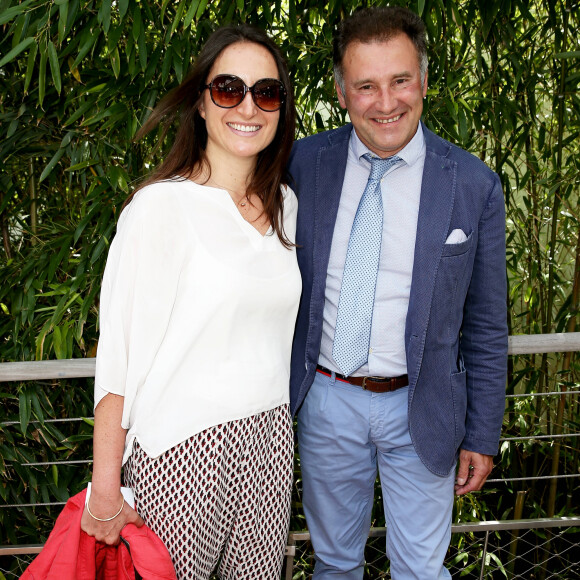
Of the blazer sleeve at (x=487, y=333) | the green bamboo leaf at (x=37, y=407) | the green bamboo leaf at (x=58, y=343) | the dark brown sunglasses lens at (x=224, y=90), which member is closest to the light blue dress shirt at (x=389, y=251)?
the blazer sleeve at (x=487, y=333)

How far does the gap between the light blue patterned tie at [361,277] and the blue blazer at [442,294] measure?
61mm

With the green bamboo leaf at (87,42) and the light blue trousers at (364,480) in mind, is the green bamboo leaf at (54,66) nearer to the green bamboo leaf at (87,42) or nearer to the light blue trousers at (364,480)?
the green bamboo leaf at (87,42)

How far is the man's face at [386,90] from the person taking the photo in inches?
71.5

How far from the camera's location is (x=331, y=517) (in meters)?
2.09

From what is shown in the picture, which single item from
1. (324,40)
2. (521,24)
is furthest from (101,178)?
(521,24)

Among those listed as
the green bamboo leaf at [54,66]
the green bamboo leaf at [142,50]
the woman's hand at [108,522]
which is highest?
the green bamboo leaf at [142,50]

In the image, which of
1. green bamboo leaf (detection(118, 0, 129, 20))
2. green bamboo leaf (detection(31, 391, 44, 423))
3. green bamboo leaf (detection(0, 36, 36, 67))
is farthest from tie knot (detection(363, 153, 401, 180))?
green bamboo leaf (detection(31, 391, 44, 423))

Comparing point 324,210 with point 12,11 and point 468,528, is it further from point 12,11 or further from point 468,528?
point 468,528

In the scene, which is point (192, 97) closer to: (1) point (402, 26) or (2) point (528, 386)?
(1) point (402, 26)

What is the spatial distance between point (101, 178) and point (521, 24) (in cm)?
191

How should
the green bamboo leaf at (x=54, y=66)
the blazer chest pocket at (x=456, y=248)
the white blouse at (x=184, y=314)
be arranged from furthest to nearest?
the green bamboo leaf at (x=54, y=66)
the blazer chest pocket at (x=456, y=248)
the white blouse at (x=184, y=314)

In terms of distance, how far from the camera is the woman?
1543 mm

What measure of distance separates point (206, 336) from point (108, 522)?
17.9 inches

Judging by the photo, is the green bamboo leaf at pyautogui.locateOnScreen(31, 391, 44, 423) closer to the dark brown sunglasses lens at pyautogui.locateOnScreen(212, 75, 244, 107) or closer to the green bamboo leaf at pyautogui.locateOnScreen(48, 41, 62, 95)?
the green bamboo leaf at pyautogui.locateOnScreen(48, 41, 62, 95)
